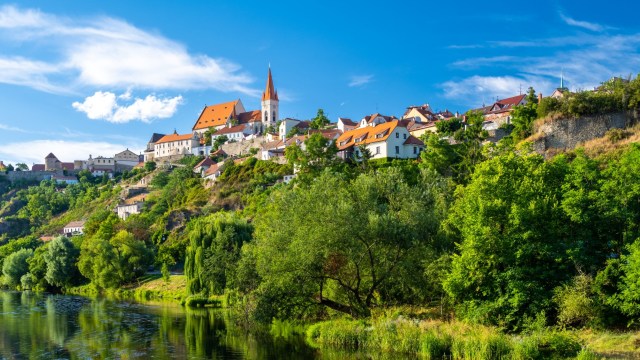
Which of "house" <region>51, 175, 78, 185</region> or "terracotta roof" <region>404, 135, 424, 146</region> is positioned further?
"house" <region>51, 175, 78, 185</region>

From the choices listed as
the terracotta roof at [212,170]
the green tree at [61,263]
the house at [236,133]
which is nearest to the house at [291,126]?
the terracotta roof at [212,170]

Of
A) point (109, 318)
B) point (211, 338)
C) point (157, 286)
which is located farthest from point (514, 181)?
point (157, 286)

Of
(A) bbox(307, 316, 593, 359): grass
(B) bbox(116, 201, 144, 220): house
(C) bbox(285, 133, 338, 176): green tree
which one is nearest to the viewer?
(A) bbox(307, 316, 593, 359): grass

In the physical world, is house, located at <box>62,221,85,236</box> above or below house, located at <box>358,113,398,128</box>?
below

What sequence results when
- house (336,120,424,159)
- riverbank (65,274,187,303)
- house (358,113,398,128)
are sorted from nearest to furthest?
riverbank (65,274,187,303) < house (336,120,424,159) < house (358,113,398,128)

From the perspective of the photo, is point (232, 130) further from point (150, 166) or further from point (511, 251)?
point (511, 251)

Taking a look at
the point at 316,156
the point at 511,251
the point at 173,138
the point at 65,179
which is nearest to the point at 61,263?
the point at 316,156

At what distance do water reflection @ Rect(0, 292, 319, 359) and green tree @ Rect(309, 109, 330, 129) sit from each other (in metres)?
75.7

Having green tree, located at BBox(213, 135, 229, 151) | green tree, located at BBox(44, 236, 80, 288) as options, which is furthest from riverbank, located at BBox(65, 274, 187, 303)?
green tree, located at BBox(213, 135, 229, 151)

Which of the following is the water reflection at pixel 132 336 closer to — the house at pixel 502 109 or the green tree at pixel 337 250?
the green tree at pixel 337 250

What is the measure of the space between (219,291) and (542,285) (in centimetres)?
2649

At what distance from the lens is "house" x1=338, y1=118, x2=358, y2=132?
114 m

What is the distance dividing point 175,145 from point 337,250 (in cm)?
12367

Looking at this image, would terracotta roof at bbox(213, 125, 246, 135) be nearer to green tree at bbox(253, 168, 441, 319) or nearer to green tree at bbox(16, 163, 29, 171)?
green tree at bbox(16, 163, 29, 171)
